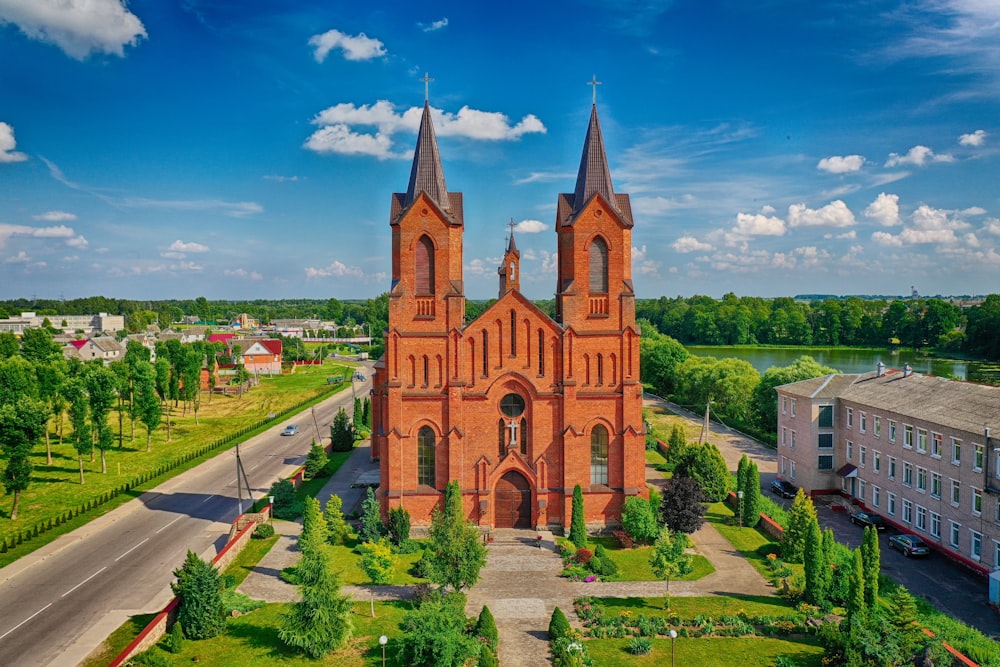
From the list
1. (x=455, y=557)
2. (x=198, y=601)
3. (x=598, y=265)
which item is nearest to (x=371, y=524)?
(x=455, y=557)

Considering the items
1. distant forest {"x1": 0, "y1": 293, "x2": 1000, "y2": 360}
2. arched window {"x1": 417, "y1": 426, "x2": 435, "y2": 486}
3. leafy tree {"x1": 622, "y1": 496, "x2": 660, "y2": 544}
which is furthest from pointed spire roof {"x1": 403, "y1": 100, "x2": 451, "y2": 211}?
distant forest {"x1": 0, "y1": 293, "x2": 1000, "y2": 360}

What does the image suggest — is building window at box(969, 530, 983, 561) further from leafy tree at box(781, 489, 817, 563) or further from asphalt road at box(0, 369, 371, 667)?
asphalt road at box(0, 369, 371, 667)

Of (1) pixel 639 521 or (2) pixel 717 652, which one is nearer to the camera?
(2) pixel 717 652

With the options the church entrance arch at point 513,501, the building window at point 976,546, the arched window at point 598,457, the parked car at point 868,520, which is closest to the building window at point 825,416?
the parked car at point 868,520

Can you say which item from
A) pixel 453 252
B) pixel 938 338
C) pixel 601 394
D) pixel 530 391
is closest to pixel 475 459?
pixel 530 391

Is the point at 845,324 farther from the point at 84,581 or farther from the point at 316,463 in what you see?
the point at 84,581

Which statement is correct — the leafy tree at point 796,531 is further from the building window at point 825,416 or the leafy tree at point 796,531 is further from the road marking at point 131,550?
the road marking at point 131,550
